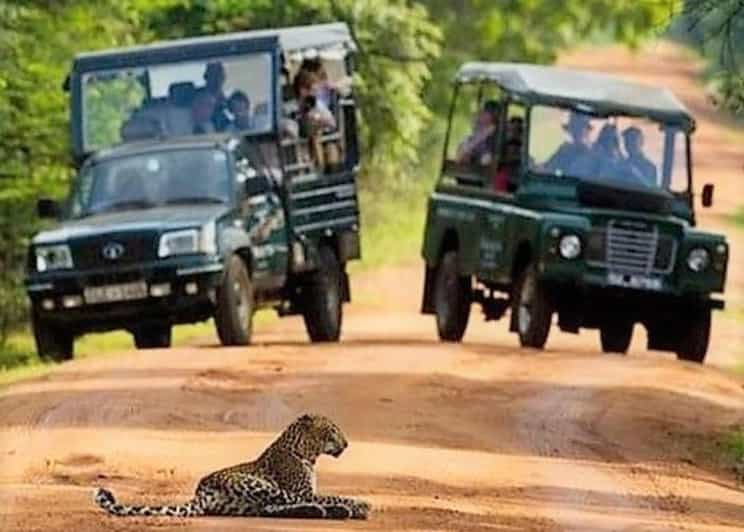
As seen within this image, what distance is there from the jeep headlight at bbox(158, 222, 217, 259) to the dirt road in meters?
→ 0.77

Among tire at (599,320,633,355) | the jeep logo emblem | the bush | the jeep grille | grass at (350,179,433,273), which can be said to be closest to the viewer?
the jeep logo emblem

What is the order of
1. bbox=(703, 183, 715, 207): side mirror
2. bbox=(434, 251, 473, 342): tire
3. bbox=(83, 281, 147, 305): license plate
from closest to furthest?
bbox=(83, 281, 147, 305): license plate
bbox=(703, 183, 715, 207): side mirror
bbox=(434, 251, 473, 342): tire

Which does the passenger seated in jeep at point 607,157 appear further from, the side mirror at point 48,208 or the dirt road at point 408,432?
the side mirror at point 48,208

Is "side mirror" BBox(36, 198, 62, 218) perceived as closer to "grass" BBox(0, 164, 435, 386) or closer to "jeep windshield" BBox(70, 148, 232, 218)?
"jeep windshield" BBox(70, 148, 232, 218)

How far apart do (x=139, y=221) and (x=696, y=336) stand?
5104 mm

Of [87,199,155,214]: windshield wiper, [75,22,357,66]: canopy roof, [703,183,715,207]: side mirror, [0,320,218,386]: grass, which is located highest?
[75,22,357,66]: canopy roof

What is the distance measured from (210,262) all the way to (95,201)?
162cm

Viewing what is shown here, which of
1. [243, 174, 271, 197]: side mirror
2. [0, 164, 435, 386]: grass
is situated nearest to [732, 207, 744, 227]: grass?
[0, 164, 435, 386]: grass

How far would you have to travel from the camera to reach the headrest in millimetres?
23609

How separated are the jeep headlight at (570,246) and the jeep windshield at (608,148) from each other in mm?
1087

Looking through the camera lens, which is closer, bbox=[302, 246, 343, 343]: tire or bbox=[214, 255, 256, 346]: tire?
bbox=[214, 255, 256, 346]: tire

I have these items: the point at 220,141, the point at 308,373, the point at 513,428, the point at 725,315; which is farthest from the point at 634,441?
the point at 725,315

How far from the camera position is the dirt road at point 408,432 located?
12945 mm

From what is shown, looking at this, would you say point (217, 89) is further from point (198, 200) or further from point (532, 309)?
point (532, 309)
